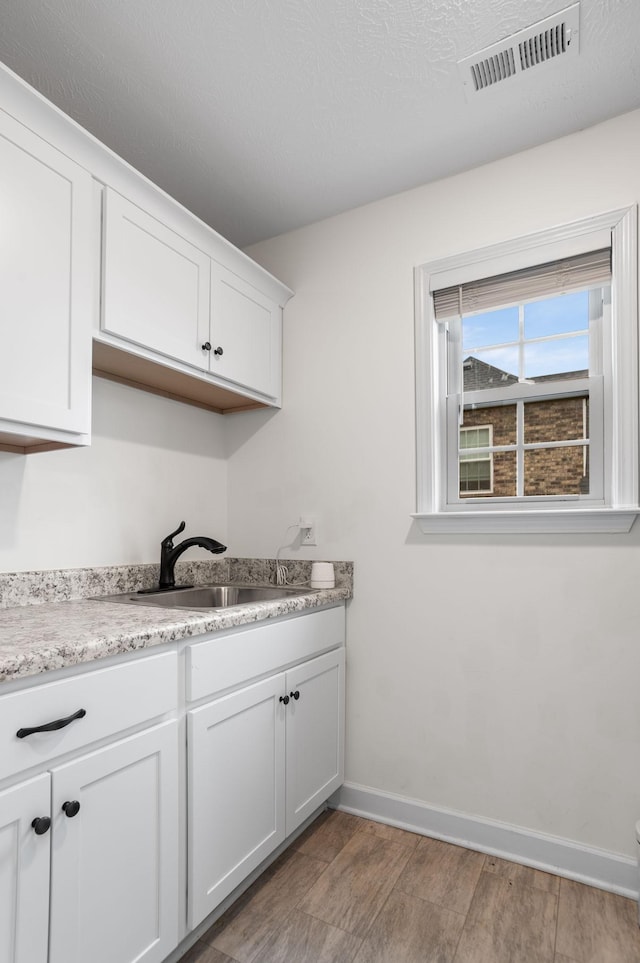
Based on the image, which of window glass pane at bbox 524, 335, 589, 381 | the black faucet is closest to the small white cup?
the black faucet

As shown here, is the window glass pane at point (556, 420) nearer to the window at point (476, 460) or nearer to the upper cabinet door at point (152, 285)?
the window at point (476, 460)

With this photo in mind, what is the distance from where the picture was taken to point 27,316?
1366 millimetres

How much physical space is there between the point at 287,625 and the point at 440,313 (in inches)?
52.1

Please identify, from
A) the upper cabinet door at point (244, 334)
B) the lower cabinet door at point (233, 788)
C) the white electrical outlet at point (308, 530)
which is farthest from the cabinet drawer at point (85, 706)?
the upper cabinet door at point (244, 334)

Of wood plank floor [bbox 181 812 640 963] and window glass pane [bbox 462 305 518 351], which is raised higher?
window glass pane [bbox 462 305 518 351]

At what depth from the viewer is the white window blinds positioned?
185 centimetres

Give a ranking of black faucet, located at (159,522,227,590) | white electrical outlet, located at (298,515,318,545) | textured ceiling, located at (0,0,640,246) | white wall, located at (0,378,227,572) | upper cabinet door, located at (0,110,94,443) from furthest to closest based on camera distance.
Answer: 1. white electrical outlet, located at (298,515,318,545)
2. black faucet, located at (159,522,227,590)
3. white wall, located at (0,378,227,572)
4. textured ceiling, located at (0,0,640,246)
5. upper cabinet door, located at (0,110,94,443)

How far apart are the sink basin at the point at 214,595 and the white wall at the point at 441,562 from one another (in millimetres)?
245

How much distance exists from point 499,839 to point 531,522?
111 cm

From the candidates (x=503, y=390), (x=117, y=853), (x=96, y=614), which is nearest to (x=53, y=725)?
(x=117, y=853)

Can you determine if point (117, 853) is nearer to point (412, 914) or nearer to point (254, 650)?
point (254, 650)

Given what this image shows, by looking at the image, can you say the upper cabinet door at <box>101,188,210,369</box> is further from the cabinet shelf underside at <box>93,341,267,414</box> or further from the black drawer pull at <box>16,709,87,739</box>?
the black drawer pull at <box>16,709,87,739</box>

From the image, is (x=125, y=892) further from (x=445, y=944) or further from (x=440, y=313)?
(x=440, y=313)

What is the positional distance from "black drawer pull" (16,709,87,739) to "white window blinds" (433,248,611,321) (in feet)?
5.90
